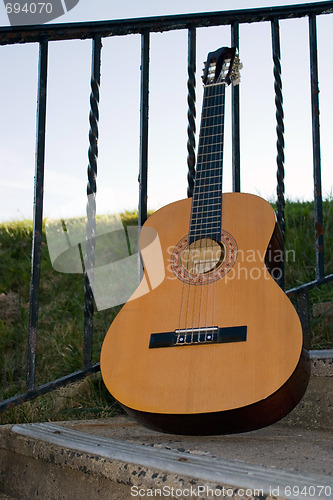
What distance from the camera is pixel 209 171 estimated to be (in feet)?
5.15

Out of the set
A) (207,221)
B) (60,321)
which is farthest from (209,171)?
(60,321)

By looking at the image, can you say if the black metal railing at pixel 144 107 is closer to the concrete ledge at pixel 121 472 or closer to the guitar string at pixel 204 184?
the guitar string at pixel 204 184

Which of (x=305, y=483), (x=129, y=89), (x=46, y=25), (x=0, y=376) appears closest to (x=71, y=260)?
(x=0, y=376)

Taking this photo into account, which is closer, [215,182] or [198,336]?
Answer: [198,336]

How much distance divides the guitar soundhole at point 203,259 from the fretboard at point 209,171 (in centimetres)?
3

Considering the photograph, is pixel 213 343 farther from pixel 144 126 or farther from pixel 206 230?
pixel 144 126

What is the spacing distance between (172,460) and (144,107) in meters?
1.20

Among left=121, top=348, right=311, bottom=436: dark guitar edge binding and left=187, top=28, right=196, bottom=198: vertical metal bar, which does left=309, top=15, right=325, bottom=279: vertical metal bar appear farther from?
left=121, top=348, right=311, bottom=436: dark guitar edge binding

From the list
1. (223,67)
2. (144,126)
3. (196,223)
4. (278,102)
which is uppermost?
(223,67)

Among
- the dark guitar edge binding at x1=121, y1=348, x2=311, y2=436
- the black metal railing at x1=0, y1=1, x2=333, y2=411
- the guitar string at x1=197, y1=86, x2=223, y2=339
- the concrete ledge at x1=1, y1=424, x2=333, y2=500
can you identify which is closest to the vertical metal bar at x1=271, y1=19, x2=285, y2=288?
the black metal railing at x1=0, y1=1, x2=333, y2=411

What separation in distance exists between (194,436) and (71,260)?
1874mm

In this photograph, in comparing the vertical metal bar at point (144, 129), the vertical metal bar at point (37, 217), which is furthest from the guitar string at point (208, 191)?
the vertical metal bar at point (37, 217)

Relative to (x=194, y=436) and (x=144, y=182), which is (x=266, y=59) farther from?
(x=194, y=436)

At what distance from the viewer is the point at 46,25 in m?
1.49
